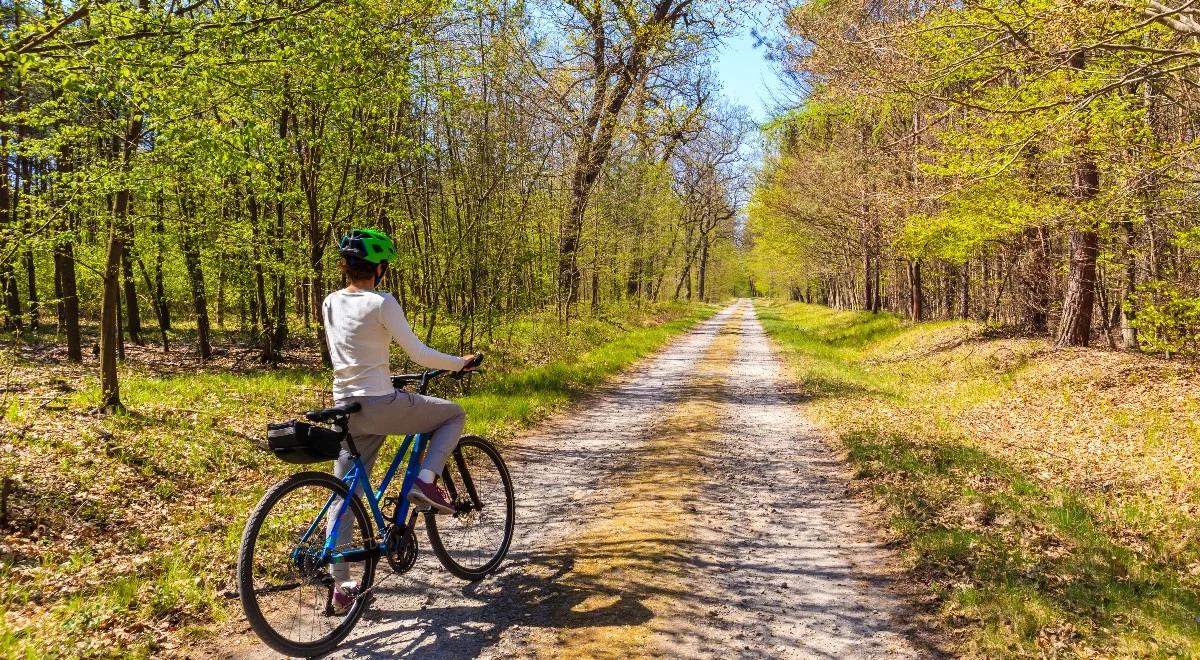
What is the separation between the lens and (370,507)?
411 centimetres

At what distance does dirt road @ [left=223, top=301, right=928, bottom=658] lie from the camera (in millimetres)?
3869

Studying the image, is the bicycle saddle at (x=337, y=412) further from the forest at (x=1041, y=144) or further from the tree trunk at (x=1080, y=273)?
the tree trunk at (x=1080, y=273)

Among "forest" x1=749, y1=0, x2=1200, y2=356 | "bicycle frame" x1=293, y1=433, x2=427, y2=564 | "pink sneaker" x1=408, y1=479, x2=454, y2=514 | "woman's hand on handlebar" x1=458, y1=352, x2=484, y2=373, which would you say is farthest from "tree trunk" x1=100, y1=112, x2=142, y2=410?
"forest" x1=749, y1=0, x2=1200, y2=356

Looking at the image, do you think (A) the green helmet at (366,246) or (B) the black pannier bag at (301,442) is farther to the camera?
(A) the green helmet at (366,246)

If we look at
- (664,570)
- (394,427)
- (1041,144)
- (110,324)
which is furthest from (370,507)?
(1041,144)

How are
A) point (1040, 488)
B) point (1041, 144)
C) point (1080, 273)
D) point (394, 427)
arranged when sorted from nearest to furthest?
point (394, 427) → point (1040, 488) → point (1041, 144) → point (1080, 273)

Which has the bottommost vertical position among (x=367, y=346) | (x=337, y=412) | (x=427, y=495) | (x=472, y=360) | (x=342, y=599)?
(x=342, y=599)

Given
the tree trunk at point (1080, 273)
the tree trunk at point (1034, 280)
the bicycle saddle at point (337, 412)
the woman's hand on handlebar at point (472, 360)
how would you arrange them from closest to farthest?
the bicycle saddle at point (337, 412) → the woman's hand on handlebar at point (472, 360) → the tree trunk at point (1080, 273) → the tree trunk at point (1034, 280)

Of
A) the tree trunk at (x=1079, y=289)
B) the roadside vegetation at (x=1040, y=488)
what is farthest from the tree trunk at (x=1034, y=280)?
the tree trunk at (x=1079, y=289)

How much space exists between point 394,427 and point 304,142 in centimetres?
1005

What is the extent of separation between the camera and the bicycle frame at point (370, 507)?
3.84 meters

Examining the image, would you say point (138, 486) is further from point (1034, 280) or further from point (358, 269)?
point (1034, 280)

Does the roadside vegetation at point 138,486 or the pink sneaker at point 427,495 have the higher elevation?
the pink sneaker at point 427,495

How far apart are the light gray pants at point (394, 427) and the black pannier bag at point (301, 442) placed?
0.24 metres
